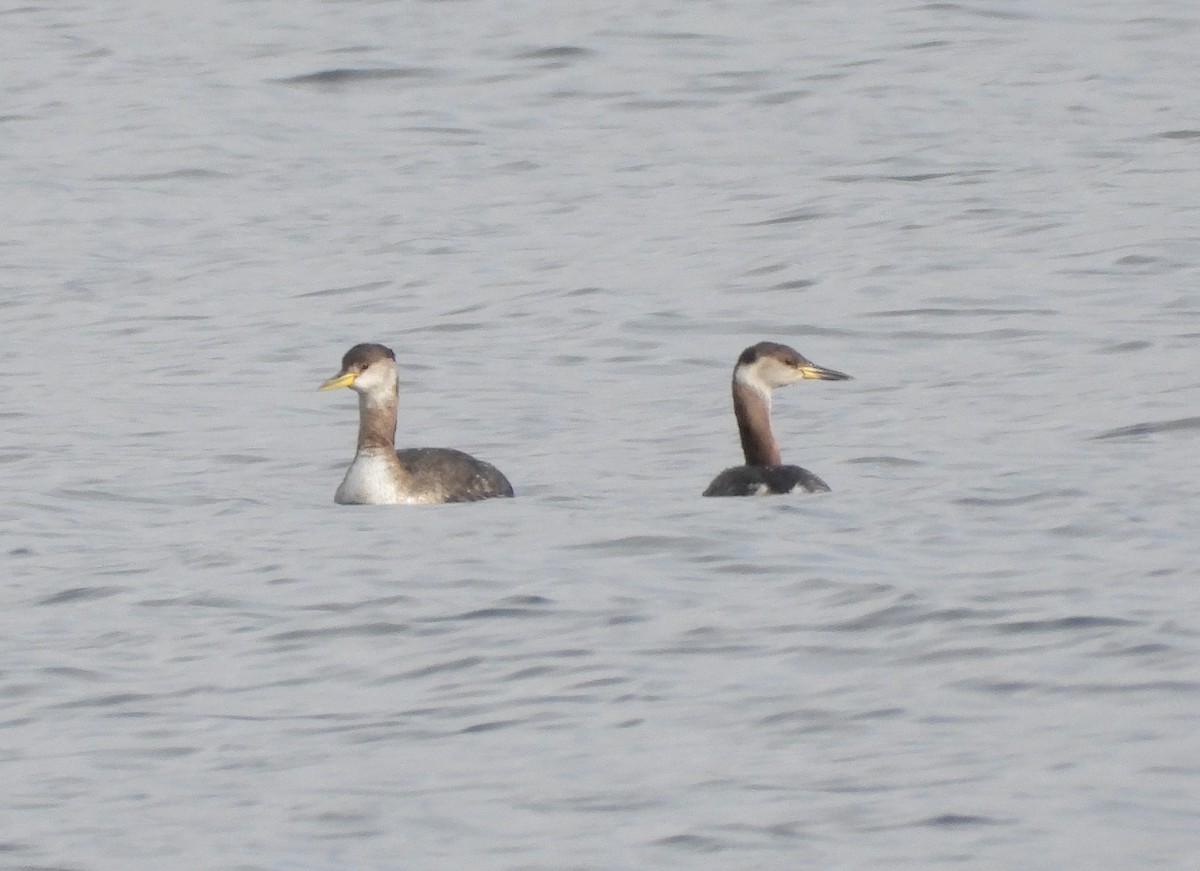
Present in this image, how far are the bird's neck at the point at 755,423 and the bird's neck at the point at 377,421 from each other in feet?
5.43

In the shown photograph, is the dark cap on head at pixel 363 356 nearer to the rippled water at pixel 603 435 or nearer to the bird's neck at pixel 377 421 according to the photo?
the bird's neck at pixel 377 421

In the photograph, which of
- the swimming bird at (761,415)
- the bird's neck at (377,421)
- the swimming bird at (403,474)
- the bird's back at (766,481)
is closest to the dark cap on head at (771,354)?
the swimming bird at (761,415)

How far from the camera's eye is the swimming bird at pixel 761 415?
12227 mm

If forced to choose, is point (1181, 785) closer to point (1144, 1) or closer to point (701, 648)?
point (701, 648)

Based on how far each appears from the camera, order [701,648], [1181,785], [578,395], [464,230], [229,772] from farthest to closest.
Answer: [464,230] → [578,395] → [701,648] → [229,772] → [1181,785]

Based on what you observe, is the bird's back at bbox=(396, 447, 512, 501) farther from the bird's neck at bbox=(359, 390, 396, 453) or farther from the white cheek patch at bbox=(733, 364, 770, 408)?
the white cheek patch at bbox=(733, 364, 770, 408)

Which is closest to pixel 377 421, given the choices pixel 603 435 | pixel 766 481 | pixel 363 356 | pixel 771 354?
pixel 363 356

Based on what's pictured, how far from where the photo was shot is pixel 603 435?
1405 centimetres

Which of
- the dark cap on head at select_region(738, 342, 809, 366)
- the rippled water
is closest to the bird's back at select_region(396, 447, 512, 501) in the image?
the rippled water

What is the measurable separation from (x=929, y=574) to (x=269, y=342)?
7.22m

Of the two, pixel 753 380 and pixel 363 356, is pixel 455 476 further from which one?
pixel 753 380

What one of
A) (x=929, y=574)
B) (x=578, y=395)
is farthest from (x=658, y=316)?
(x=929, y=574)

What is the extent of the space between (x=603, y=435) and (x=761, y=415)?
1095mm

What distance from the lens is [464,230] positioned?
1950cm
